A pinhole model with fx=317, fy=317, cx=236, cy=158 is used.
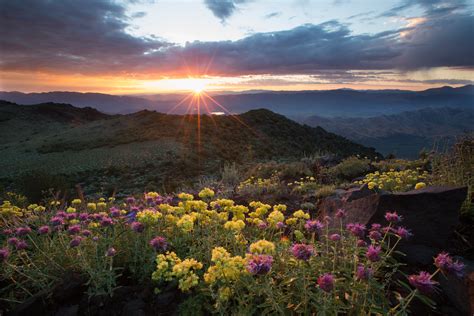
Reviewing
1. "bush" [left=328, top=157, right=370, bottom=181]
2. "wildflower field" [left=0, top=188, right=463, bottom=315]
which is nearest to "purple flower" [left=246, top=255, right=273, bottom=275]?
"wildflower field" [left=0, top=188, right=463, bottom=315]

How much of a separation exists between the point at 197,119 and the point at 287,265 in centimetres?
3963

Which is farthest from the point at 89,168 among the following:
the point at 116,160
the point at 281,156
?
the point at 281,156

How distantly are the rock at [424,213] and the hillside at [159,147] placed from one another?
15202 mm

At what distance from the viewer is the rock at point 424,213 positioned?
3.77m

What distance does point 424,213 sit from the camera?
13.0 feet

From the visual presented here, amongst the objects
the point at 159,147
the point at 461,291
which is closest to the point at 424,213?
the point at 461,291

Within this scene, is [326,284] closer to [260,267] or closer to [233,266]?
[260,267]

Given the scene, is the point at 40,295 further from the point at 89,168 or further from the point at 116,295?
the point at 89,168

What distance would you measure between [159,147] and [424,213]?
2626cm

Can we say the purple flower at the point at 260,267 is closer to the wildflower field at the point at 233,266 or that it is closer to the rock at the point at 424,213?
the wildflower field at the point at 233,266

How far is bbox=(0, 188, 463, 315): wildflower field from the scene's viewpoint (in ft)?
7.71

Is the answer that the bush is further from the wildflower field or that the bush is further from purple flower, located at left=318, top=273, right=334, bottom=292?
purple flower, located at left=318, top=273, right=334, bottom=292

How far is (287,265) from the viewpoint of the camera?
279cm

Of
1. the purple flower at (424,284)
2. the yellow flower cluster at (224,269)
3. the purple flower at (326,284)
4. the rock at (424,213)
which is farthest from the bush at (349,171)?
the purple flower at (326,284)
